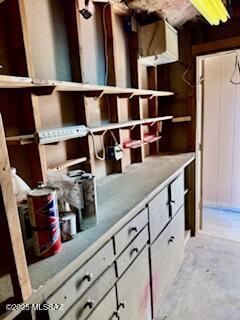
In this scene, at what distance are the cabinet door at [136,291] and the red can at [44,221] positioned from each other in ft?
1.70

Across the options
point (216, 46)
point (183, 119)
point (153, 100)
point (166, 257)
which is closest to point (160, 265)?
point (166, 257)

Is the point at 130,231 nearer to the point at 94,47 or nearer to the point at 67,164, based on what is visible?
the point at 67,164

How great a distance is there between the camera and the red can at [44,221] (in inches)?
34.9

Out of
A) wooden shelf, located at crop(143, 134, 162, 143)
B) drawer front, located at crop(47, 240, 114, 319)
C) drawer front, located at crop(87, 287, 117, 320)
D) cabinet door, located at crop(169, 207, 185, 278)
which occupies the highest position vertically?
wooden shelf, located at crop(143, 134, 162, 143)

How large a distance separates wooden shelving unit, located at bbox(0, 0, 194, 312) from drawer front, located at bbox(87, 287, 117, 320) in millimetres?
492

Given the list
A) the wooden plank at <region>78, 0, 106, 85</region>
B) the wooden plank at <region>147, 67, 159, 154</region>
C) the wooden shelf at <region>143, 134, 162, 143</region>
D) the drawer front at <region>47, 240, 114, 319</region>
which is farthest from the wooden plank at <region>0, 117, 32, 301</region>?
the wooden plank at <region>147, 67, 159, 154</region>

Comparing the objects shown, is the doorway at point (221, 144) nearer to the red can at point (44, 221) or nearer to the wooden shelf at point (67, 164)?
the wooden shelf at point (67, 164)

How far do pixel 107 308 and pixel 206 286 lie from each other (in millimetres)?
1259

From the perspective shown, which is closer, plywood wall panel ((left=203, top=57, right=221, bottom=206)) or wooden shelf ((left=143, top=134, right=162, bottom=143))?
wooden shelf ((left=143, top=134, right=162, bottom=143))

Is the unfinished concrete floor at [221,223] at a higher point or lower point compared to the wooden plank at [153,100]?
lower

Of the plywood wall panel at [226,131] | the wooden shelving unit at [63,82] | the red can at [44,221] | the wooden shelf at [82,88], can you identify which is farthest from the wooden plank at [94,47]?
the plywood wall panel at [226,131]

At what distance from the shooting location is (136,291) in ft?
4.74

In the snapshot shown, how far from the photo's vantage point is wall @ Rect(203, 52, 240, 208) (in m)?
3.21

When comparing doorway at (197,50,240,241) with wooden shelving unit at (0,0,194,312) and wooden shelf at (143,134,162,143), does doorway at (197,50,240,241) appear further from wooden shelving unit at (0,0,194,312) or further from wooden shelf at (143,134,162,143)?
wooden shelving unit at (0,0,194,312)
